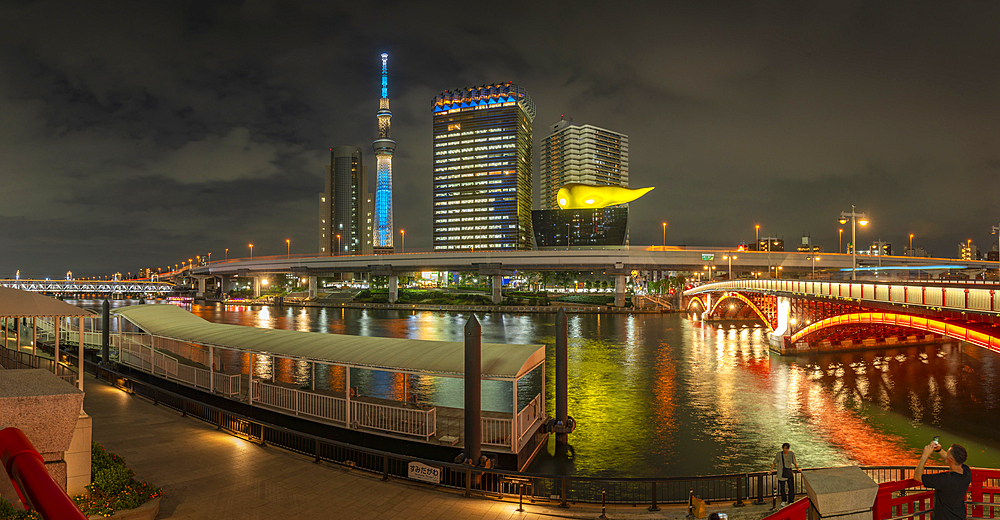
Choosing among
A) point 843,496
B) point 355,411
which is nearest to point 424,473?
point 355,411

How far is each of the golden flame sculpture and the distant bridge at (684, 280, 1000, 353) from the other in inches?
3534

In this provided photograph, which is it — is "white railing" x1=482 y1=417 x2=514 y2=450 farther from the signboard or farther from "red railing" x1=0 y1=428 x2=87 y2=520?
"red railing" x1=0 y1=428 x2=87 y2=520

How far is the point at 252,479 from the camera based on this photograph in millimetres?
13609

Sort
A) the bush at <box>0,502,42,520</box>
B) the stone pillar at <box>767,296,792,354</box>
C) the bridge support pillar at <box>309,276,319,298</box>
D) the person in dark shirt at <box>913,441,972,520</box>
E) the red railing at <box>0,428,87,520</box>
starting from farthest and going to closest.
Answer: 1. the bridge support pillar at <box>309,276,319,298</box>
2. the stone pillar at <box>767,296,792,354</box>
3. the bush at <box>0,502,42,520</box>
4. the person in dark shirt at <box>913,441,972,520</box>
5. the red railing at <box>0,428,87,520</box>

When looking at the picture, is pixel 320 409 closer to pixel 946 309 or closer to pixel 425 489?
pixel 425 489

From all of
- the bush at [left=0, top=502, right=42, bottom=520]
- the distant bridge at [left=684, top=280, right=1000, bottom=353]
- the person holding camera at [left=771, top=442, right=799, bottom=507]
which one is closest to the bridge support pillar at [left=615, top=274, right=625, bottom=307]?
the distant bridge at [left=684, top=280, right=1000, bottom=353]

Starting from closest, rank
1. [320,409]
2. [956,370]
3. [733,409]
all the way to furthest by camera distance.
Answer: [320,409], [733,409], [956,370]

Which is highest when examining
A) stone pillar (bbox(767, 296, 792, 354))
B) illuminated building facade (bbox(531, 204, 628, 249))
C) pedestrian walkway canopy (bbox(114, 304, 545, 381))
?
illuminated building facade (bbox(531, 204, 628, 249))

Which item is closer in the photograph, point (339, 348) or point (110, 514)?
point (110, 514)

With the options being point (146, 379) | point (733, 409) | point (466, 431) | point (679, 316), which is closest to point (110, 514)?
point (466, 431)

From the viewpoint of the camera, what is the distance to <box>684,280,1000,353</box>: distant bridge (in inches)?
928

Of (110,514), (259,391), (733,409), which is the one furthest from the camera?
(733,409)

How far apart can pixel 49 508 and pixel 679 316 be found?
10279 centimetres

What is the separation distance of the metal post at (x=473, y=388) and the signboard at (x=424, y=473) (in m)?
2.00
